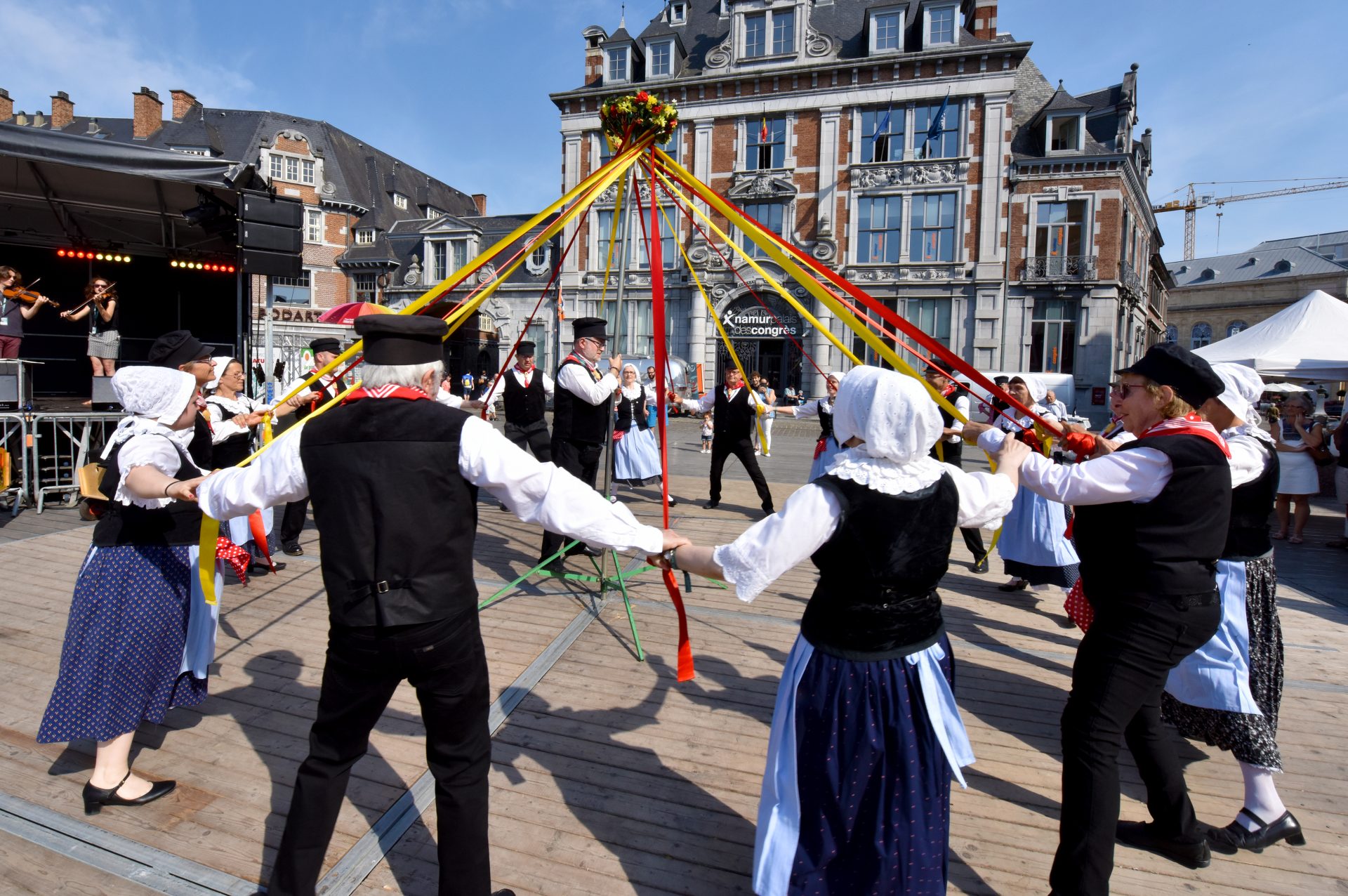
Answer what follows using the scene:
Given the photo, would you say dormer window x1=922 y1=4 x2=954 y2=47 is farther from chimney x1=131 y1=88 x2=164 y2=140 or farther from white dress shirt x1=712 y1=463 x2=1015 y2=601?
chimney x1=131 y1=88 x2=164 y2=140

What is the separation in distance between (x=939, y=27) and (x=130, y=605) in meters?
29.0

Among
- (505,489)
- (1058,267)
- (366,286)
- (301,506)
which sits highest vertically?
(366,286)

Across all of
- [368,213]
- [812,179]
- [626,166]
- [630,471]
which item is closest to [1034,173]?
[812,179]

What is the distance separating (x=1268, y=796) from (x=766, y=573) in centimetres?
235

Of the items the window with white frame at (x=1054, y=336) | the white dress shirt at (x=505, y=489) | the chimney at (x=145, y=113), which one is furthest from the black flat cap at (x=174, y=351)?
the chimney at (x=145, y=113)

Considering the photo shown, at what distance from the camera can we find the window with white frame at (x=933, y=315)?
25.7m

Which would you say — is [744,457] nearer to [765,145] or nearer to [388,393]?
[388,393]

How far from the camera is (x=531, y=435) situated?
7.24 metres

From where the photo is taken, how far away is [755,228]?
4090 mm

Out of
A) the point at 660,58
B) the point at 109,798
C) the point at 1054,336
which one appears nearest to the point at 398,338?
the point at 109,798

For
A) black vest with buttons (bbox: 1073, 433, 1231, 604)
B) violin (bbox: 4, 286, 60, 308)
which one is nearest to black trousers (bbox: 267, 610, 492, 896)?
black vest with buttons (bbox: 1073, 433, 1231, 604)

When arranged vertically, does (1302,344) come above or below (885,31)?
below

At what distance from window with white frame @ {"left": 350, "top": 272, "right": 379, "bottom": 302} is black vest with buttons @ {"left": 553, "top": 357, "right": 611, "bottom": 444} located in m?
33.7

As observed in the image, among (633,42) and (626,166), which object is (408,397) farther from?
(633,42)
